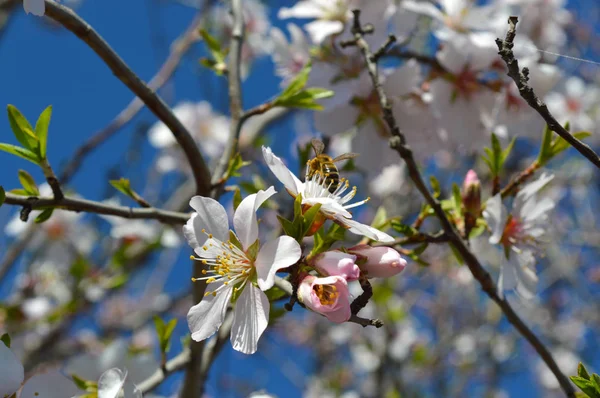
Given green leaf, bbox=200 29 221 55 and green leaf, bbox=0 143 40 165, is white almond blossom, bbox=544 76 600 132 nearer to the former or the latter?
green leaf, bbox=200 29 221 55

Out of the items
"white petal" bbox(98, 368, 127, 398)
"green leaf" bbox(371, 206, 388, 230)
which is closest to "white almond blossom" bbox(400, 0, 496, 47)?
"green leaf" bbox(371, 206, 388, 230)

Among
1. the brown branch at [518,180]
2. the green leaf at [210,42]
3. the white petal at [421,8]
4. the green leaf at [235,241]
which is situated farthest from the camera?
the white petal at [421,8]

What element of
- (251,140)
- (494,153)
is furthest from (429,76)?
(251,140)

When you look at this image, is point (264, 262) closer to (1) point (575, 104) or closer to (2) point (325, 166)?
(2) point (325, 166)

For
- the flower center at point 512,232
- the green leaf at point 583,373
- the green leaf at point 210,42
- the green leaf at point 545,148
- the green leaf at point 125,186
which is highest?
the green leaf at point 545,148

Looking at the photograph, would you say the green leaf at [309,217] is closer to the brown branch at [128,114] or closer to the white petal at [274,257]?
the white petal at [274,257]

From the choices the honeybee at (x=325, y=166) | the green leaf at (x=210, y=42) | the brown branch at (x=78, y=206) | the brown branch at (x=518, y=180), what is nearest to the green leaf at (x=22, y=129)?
the brown branch at (x=78, y=206)
